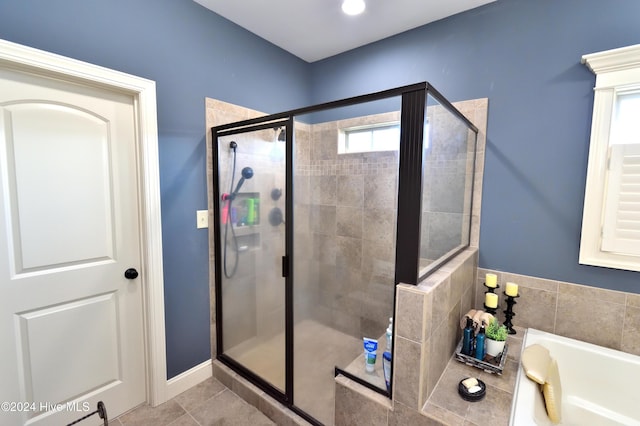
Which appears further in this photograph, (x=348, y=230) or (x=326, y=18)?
(x=348, y=230)

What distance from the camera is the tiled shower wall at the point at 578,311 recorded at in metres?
1.61

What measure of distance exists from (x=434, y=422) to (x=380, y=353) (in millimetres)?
495

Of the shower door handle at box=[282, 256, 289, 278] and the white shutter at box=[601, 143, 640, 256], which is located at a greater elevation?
the white shutter at box=[601, 143, 640, 256]

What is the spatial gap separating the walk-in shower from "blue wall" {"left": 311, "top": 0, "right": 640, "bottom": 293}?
25 centimetres

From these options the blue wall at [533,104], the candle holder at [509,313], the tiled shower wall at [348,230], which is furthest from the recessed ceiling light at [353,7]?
the candle holder at [509,313]

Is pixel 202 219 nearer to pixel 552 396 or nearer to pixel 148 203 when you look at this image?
pixel 148 203

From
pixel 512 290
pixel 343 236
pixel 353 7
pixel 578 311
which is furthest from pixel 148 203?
pixel 578 311

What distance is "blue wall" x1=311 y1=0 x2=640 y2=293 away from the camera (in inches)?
64.9

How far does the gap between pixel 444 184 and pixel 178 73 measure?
1879 millimetres

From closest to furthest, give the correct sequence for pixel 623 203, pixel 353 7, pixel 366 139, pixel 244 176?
pixel 623 203
pixel 353 7
pixel 244 176
pixel 366 139

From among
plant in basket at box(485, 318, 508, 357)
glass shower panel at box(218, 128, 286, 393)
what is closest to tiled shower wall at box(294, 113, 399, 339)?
Result: glass shower panel at box(218, 128, 286, 393)

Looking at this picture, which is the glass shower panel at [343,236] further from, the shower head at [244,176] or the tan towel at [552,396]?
the tan towel at [552,396]

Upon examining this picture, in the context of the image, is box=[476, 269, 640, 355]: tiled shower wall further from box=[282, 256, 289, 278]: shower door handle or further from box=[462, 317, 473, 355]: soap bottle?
box=[282, 256, 289, 278]: shower door handle

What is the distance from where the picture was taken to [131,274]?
1760mm
